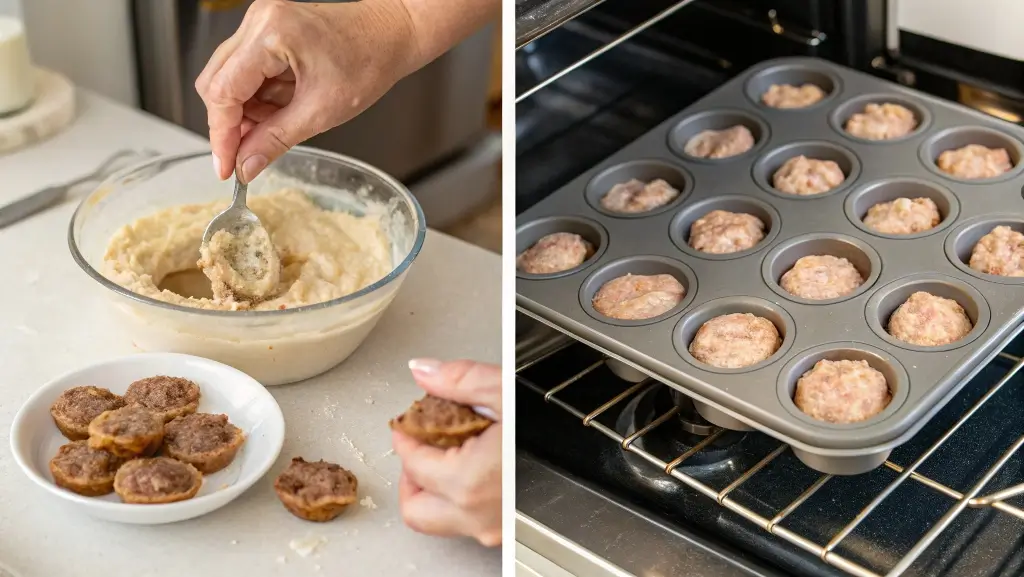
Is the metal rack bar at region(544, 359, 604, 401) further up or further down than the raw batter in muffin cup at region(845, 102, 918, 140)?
further down

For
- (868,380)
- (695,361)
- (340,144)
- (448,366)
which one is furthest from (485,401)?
(340,144)

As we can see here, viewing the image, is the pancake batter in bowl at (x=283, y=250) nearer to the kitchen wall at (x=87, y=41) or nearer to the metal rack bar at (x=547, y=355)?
the metal rack bar at (x=547, y=355)

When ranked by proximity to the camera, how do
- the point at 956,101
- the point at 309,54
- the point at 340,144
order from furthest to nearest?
the point at 340,144 < the point at 956,101 < the point at 309,54

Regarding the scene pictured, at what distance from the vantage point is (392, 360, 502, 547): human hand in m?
0.81

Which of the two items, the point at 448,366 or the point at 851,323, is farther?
the point at 851,323

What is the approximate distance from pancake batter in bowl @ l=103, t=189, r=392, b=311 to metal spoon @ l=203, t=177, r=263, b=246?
52 mm

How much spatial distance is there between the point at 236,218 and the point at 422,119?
1.05m

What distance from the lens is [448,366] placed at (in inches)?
34.3

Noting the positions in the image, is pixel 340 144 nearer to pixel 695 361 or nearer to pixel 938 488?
pixel 695 361

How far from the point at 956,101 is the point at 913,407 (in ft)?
1.89

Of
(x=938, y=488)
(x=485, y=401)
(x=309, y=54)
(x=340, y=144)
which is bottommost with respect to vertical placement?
(x=340, y=144)

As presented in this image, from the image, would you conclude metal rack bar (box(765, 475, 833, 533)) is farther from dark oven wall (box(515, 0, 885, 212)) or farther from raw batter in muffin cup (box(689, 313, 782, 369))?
dark oven wall (box(515, 0, 885, 212))

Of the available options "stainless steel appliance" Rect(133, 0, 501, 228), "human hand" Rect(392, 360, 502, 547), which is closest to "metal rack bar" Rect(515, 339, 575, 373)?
"human hand" Rect(392, 360, 502, 547)

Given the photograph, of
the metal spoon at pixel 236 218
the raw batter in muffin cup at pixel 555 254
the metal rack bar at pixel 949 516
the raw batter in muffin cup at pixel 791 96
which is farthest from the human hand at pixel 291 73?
the metal rack bar at pixel 949 516
